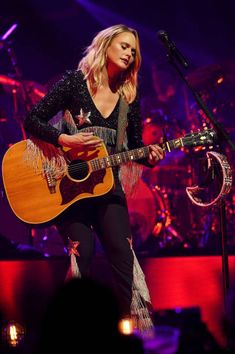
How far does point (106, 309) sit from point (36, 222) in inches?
113

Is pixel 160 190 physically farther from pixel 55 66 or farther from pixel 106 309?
pixel 106 309

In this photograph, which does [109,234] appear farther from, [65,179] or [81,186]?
[65,179]

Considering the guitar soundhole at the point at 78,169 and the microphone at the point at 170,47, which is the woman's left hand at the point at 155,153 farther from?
the microphone at the point at 170,47

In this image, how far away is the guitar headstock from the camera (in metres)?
4.77

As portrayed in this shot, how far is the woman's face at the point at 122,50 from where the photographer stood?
4871 mm

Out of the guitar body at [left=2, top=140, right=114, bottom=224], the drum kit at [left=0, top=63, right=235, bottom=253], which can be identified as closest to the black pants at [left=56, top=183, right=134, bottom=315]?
the guitar body at [left=2, top=140, right=114, bottom=224]

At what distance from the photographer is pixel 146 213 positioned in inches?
356

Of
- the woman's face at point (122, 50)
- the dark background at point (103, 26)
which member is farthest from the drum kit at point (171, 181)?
the woman's face at point (122, 50)

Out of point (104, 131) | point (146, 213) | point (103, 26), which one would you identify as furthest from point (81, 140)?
point (103, 26)

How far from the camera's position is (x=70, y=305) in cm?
209

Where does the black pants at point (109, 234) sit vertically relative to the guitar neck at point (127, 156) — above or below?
below

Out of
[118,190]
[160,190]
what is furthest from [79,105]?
[160,190]

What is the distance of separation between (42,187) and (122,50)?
1.15 meters

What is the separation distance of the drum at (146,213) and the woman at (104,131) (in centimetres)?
Result: 383
